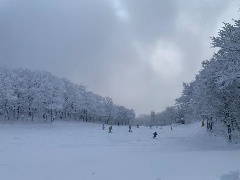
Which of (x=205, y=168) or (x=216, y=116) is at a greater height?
(x=216, y=116)

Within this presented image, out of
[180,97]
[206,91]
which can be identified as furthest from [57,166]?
[180,97]

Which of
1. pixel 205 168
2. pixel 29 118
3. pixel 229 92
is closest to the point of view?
pixel 205 168

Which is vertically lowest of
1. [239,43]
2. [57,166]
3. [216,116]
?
[57,166]

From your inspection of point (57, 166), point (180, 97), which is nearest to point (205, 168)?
point (57, 166)

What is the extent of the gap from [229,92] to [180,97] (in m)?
55.5

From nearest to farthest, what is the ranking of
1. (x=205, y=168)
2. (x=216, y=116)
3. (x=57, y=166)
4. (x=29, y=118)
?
(x=205, y=168)
(x=57, y=166)
(x=216, y=116)
(x=29, y=118)

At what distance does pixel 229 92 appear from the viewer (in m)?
34.4

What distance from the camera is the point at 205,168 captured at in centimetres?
1830

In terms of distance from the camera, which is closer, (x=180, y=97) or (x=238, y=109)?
(x=238, y=109)

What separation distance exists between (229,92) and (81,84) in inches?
4688

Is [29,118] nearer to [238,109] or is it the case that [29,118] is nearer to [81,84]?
[81,84]

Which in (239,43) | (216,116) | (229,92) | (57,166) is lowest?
(57,166)

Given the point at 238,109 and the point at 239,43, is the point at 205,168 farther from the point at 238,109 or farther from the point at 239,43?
the point at 238,109

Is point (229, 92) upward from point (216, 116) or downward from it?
upward
